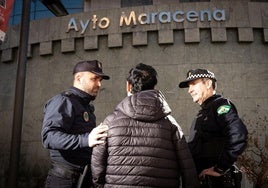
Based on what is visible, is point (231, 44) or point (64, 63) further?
point (64, 63)

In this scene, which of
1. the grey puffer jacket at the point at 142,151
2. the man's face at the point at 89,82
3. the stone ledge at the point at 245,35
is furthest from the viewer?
the stone ledge at the point at 245,35

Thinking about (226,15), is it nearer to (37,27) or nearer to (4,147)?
(37,27)

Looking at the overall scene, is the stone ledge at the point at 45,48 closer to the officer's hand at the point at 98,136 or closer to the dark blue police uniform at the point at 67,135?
the dark blue police uniform at the point at 67,135

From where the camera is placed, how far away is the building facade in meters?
8.34

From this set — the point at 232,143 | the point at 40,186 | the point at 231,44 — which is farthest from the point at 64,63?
the point at 232,143

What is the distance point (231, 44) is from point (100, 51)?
403cm

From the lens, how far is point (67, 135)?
94.7 inches

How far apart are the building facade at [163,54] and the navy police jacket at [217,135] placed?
517 cm

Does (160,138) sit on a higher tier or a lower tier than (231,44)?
lower

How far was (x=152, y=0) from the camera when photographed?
36.7 feet

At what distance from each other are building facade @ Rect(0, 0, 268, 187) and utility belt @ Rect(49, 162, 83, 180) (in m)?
5.82

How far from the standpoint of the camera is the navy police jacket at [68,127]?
238 cm

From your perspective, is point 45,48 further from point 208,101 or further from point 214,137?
point 214,137

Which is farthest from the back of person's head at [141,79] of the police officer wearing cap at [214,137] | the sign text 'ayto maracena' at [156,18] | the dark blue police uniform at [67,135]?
the sign text 'ayto maracena' at [156,18]
